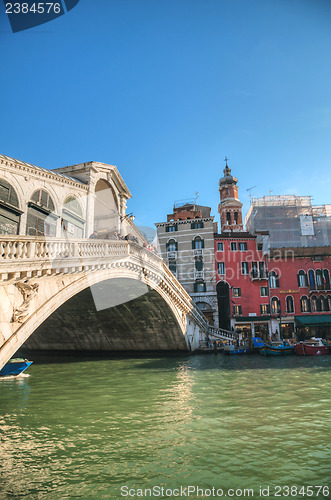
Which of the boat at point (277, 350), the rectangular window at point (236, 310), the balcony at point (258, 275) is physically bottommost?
the boat at point (277, 350)

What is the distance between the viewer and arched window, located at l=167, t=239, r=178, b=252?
3562 cm

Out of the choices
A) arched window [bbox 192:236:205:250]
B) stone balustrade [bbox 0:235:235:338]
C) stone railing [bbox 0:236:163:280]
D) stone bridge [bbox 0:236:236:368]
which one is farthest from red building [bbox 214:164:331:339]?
stone railing [bbox 0:236:163:280]

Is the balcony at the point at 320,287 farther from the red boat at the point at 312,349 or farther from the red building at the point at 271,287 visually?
the red boat at the point at 312,349

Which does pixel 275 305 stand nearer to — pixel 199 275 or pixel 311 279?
pixel 311 279

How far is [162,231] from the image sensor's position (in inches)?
1441

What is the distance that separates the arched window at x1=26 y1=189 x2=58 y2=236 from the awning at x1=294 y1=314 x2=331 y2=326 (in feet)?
83.0

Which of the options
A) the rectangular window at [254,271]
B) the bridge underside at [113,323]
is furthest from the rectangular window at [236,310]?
the bridge underside at [113,323]

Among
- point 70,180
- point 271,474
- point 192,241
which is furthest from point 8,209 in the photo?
point 192,241

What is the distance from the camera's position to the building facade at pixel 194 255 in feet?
108

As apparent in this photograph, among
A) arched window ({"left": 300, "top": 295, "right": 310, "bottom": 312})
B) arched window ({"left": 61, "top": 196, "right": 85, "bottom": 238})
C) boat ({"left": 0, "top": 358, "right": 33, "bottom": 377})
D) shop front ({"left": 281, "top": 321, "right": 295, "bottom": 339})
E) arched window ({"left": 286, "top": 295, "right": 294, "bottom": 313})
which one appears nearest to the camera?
arched window ({"left": 61, "top": 196, "right": 85, "bottom": 238})

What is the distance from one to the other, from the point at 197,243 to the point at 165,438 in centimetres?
2861

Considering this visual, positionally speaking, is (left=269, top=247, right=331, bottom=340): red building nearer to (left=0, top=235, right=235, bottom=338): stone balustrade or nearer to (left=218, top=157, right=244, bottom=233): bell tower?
(left=218, top=157, right=244, bottom=233): bell tower

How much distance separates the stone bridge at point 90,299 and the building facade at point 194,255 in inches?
209

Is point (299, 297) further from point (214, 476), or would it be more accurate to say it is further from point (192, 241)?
point (214, 476)
